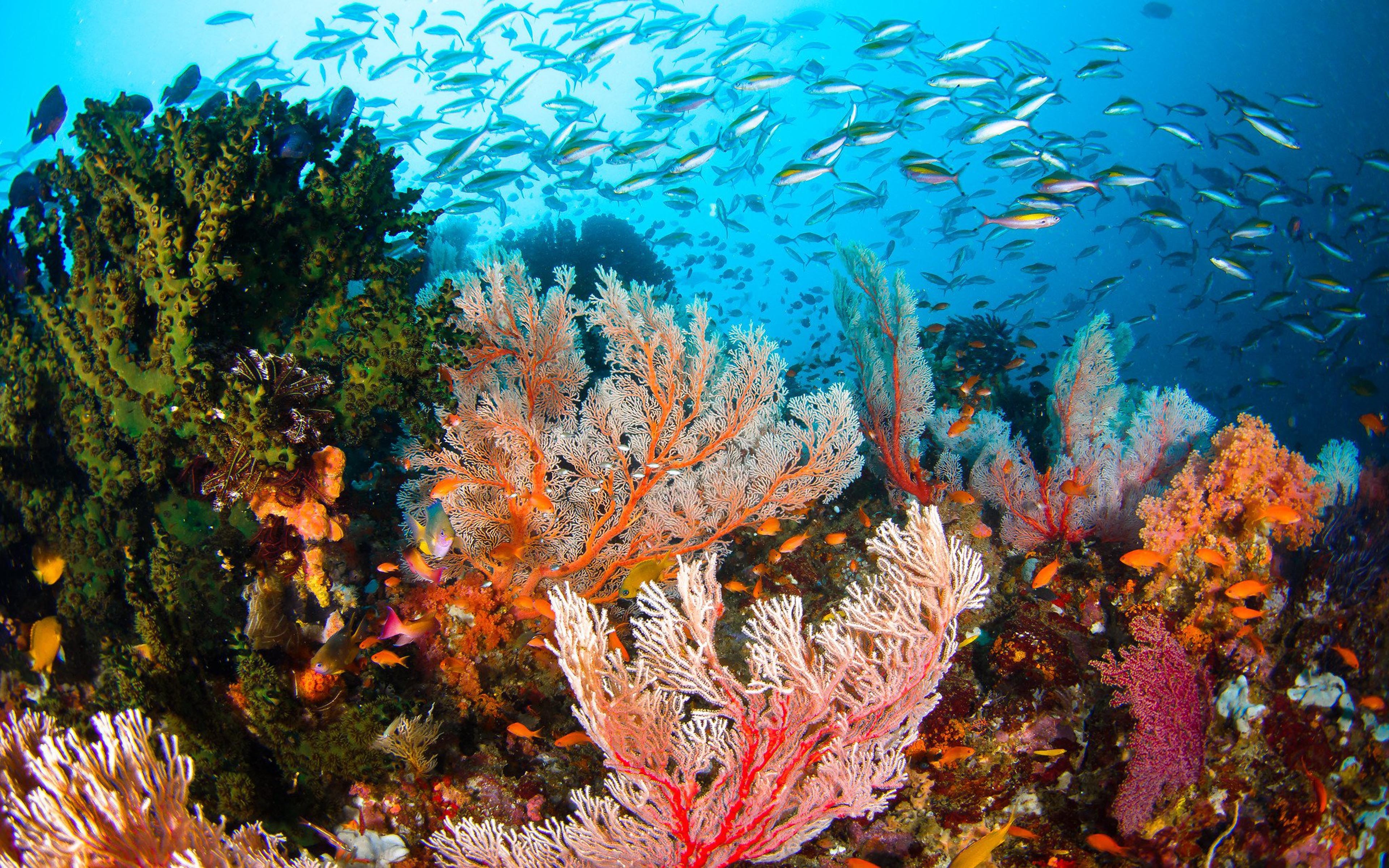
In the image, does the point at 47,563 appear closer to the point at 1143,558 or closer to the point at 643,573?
the point at 643,573

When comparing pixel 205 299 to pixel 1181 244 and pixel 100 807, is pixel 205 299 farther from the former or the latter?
pixel 1181 244

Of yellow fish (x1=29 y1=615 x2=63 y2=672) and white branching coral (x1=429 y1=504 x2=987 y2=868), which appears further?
yellow fish (x1=29 y1=615 x2=63 y2=672)

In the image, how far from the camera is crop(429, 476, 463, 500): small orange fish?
3637mm

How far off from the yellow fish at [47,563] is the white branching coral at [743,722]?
2.88 m

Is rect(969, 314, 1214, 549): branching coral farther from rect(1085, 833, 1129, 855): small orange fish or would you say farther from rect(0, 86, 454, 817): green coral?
rect(0, 86, 454, 817): green coral

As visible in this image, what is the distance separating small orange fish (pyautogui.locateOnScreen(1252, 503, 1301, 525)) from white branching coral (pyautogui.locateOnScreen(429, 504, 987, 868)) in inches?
126

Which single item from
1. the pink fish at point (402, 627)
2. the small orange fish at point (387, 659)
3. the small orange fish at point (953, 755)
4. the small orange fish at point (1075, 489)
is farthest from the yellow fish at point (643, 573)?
the small orange fish at point (1075, 489)

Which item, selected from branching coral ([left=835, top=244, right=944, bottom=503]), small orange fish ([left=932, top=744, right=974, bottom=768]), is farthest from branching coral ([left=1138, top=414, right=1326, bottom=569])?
small orange fish ([left=932, top=744, right=974, bottom=768])

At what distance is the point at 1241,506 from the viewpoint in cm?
410

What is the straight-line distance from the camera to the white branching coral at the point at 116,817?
6.14 ft

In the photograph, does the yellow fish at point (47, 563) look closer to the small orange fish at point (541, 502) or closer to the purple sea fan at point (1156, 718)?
the small orange fish at point (541, 502)

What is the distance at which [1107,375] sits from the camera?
223 inches

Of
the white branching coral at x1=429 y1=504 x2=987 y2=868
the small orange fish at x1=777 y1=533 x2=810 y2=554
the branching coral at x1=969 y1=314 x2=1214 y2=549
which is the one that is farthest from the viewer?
the branching coral at x1=969 y1=314 x2=1214 y2=549

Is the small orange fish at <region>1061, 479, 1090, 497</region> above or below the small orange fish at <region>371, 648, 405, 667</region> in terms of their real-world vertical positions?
below
